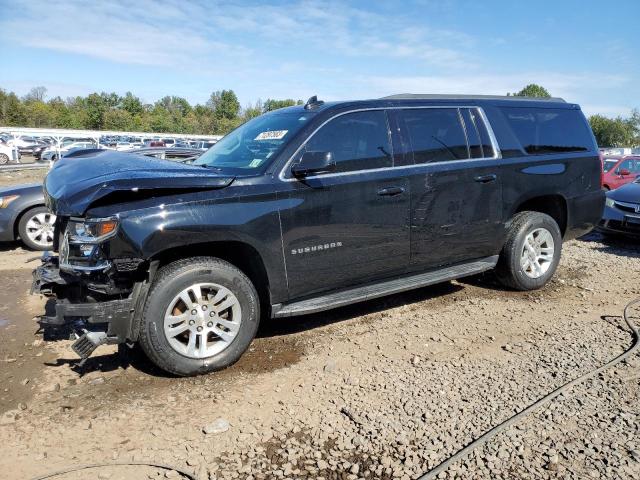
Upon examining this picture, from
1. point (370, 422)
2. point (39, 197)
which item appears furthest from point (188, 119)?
point (370, 422)

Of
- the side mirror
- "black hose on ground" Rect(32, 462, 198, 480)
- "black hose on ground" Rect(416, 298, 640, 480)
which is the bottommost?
"black hose on ground" Rect(32, 462, 198, 480)

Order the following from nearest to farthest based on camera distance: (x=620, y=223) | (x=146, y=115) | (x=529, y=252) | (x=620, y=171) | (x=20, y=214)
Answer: (x=529, y=252) < (x=20, y=214) < (x=620, y=223) < (x=620, y=171) < (x=146, y=115)

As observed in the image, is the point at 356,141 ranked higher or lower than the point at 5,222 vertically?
higher

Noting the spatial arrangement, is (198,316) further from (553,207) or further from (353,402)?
(553,207)

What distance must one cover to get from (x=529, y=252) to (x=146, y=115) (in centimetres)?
9030

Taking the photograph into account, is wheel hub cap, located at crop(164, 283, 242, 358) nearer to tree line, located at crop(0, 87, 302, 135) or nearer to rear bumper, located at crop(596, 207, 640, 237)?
rear bumper, located at crop(596, 207, 640, 237)

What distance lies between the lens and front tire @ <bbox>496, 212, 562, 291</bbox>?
201 inches

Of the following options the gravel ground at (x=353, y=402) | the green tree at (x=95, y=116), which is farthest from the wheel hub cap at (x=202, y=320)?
the green tree at (x=95, y=116)

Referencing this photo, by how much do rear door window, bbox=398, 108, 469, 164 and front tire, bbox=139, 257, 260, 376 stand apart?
1932mm

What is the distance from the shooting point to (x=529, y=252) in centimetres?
529

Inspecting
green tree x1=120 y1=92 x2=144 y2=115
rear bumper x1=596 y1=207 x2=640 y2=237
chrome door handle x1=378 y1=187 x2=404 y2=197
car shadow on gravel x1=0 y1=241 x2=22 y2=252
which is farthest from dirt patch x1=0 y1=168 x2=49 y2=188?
green tree x1=120 y1=92 x2=144 y2=115

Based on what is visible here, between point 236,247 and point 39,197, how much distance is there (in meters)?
5.17

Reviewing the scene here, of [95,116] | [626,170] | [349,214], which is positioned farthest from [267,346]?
[95,116]

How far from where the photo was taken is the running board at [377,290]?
3.84 meters
